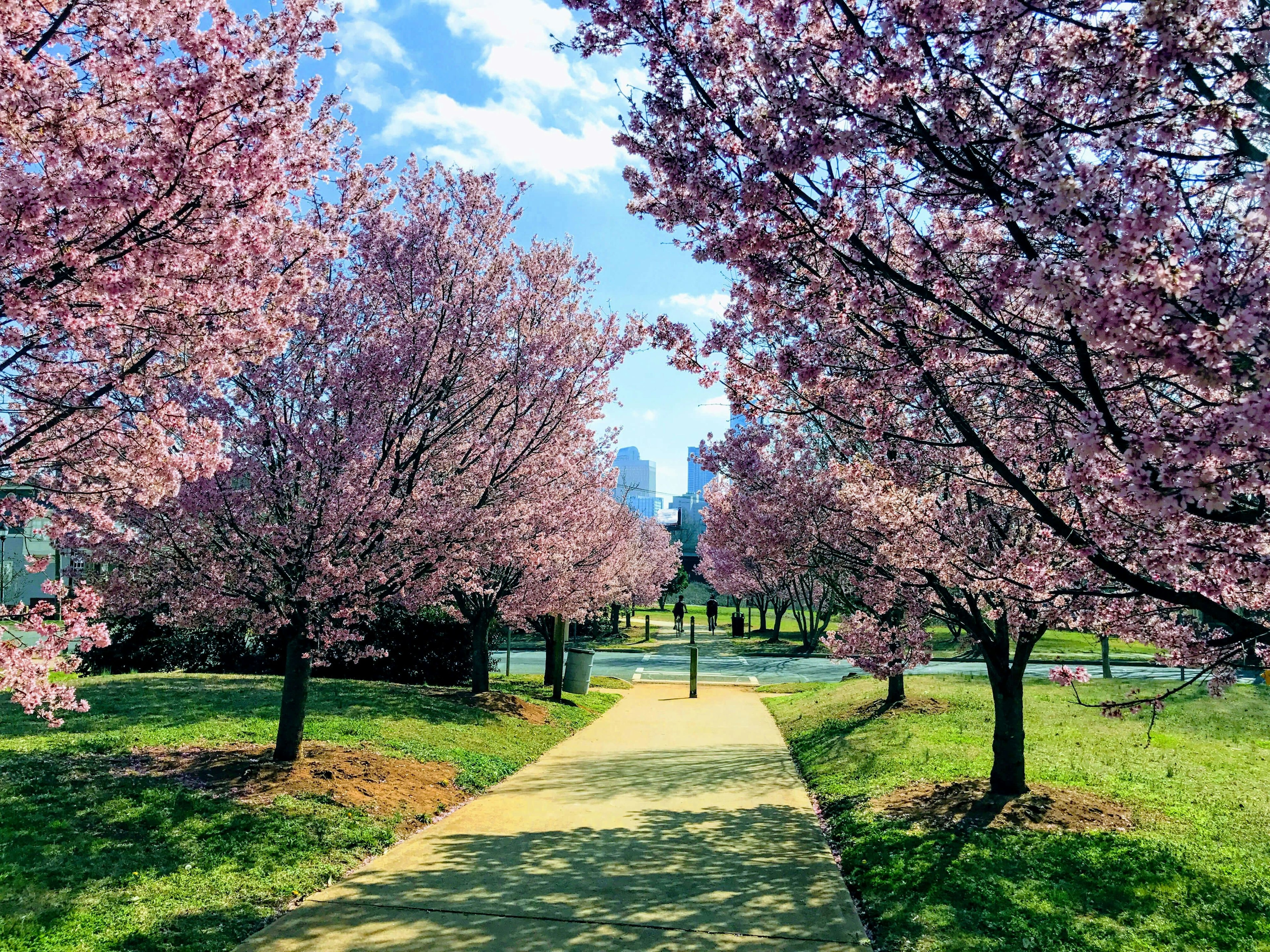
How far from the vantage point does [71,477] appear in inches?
224

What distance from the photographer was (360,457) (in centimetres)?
818

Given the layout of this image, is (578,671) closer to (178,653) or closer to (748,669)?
(178,653)

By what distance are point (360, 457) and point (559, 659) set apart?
9.73 metres

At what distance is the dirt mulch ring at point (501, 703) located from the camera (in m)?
14.1

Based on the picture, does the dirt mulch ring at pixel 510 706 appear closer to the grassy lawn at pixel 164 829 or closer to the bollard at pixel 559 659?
the bollard at pixel 559 659

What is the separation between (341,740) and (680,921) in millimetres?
6105

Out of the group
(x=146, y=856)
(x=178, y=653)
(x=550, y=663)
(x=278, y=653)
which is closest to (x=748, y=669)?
(x=550, y=663)

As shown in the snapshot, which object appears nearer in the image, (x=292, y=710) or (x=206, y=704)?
(x=292, y=710)

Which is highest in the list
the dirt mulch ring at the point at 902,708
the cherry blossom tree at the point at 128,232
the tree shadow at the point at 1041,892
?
the cherry blossom tree at the point at 128,232

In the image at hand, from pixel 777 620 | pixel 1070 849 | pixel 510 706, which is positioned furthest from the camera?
pixel 777 620

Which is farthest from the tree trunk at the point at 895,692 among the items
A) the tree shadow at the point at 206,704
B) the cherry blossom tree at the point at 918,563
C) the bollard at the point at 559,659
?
the tree shadow at the point at 206,704

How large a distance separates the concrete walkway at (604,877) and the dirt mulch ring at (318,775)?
0.52 m

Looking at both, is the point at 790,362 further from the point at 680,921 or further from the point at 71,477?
the point at 71,477

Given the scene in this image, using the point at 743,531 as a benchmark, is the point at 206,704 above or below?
below
